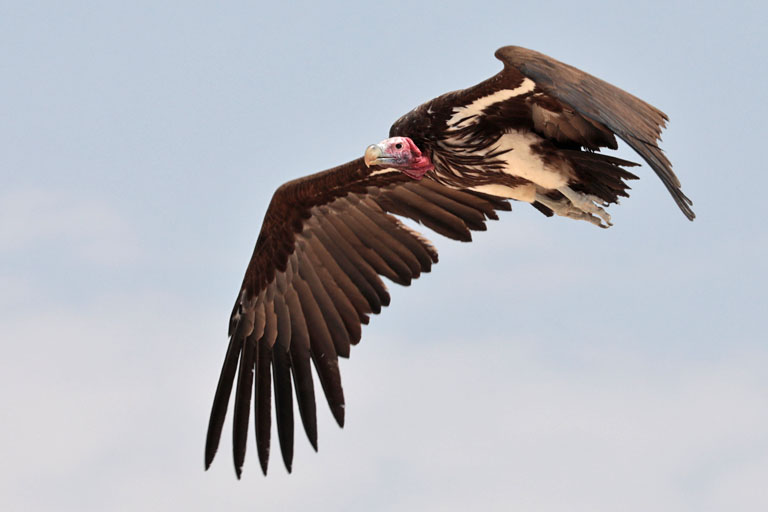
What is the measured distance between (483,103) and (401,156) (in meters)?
0.89

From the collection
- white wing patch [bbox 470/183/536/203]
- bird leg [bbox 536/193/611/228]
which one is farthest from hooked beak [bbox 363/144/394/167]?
bird leg [bbox 536/193/611/228]

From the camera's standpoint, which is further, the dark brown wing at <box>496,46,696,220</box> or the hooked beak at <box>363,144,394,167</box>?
the hooked beak at <box>363,144,394,167</box>

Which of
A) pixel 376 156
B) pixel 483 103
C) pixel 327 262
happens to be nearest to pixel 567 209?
pixel 483 103

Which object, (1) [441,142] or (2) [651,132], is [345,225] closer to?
(1) [441,142]

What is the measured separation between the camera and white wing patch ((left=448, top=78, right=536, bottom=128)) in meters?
10.4

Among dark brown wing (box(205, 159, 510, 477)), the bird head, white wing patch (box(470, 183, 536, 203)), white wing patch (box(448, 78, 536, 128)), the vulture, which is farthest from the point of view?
dark brown wing (box(205, 159, 510, 477))

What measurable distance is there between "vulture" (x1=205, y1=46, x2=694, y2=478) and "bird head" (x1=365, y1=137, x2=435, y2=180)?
0.01m

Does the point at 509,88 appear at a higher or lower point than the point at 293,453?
higher

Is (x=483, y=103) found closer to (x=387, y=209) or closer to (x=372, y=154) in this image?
(x=372, y=154)

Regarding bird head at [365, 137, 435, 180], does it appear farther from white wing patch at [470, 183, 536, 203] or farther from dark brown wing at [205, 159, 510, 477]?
dark brown wing at [205, 159, 510, 477]

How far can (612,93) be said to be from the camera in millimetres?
9914

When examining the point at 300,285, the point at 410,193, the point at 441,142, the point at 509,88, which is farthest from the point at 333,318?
the point at 509,88

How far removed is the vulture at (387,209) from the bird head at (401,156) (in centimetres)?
1

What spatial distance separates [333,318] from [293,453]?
4.62ft
